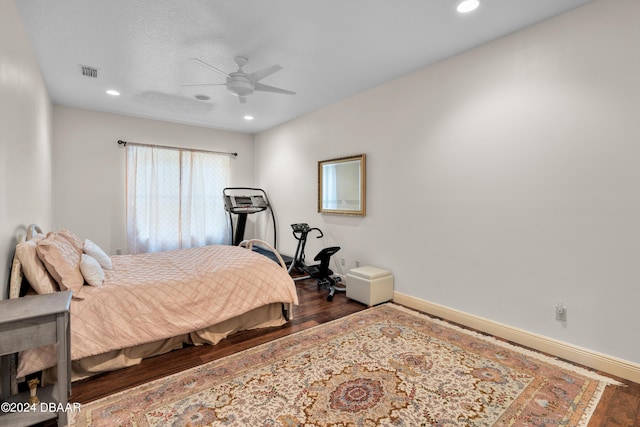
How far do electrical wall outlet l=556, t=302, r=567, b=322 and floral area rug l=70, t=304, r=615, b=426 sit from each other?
34cm

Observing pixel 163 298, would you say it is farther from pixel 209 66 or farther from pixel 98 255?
pixel 209 66

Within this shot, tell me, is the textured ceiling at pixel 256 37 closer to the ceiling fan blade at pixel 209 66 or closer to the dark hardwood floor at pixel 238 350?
the ceiling fan blade at pixel 209 66

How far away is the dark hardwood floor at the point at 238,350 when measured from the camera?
177cm

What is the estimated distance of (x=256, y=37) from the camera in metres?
2.66

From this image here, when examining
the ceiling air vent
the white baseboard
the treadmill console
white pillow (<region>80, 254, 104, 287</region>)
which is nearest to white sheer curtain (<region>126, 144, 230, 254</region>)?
the treadmill console

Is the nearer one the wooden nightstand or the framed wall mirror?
the wooden nightstand

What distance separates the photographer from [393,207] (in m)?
3.69

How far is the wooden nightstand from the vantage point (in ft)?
4.80

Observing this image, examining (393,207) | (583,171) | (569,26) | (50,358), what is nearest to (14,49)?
(50,358)

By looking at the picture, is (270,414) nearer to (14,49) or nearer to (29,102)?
(14,49)

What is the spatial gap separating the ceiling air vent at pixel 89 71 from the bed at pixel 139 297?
181 cm

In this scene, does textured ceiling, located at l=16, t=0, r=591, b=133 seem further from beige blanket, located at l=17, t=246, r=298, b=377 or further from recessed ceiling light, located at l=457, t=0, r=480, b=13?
beige blanket, located at l=17, t=246, r=298, b=377

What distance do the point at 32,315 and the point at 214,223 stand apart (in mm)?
4544

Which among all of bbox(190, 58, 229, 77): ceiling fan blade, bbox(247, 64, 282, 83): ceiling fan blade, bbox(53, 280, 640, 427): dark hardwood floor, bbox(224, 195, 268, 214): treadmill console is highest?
bbox(190, 58, 229, 77): ceiling fan blade
